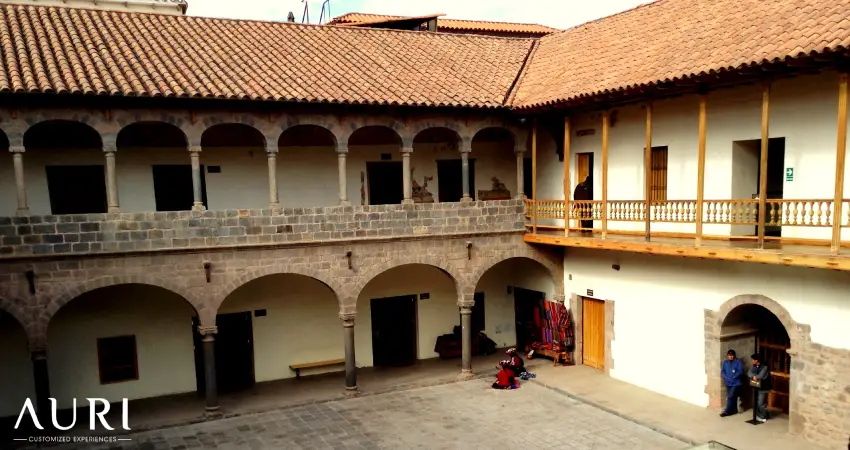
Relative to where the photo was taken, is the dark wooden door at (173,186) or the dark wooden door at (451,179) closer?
the dark wooden door at (173,186)

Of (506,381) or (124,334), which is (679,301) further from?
(124,334)

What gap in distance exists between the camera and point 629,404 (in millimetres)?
13586

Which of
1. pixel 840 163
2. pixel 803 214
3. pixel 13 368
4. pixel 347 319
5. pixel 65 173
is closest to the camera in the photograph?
pixel 840 163

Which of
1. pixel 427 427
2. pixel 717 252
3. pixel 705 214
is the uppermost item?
pixel 705 214

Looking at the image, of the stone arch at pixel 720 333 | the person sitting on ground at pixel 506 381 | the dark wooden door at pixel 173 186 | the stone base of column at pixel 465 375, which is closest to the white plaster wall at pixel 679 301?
the stone arch at pixel 720 333

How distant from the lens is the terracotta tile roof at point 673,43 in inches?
423

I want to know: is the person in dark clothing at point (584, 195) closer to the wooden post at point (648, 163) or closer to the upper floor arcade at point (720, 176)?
the upper floor arcade at point (720, 176)

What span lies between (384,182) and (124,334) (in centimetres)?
756

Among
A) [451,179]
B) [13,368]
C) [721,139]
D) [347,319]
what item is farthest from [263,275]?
[721,139]

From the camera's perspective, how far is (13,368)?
560 inches

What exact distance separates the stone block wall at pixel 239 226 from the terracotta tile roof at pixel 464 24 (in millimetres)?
14776

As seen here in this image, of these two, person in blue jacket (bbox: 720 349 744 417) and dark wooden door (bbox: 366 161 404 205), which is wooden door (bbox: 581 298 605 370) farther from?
dark wooden door (bbox: 366 161 404 205)

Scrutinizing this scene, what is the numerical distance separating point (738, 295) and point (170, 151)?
1305 cm

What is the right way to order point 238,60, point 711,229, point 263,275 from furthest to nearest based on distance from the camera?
point 238,60
point 263,275
point 711,229
